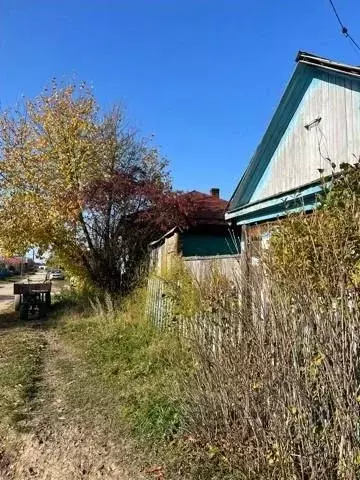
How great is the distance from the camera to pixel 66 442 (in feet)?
15.6

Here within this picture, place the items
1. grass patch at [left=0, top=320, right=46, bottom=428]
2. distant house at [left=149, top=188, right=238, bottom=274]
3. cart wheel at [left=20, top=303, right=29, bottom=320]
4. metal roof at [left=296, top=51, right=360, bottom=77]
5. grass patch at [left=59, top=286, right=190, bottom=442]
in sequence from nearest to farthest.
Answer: grass patch at [left=59, top=286, right=190, bottom=442], grass patch at [left=0, top=320, right=46, bottom=428], metal roof at [left=296, top=51, right=360, bottom=77], distant house at [left=149, top=188, right=238, bottom=274], cart wheel at [left=20, top=303, right=29, bottom=320]

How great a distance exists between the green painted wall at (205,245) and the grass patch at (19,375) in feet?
14.5

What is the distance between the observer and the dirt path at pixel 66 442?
4.14 m

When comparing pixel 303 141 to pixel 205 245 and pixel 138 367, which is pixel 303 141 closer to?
pixel 138 367

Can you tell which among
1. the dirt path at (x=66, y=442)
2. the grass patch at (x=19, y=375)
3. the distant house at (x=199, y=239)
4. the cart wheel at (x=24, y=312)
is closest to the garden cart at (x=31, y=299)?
the cart wheel at (x=24, y=312)

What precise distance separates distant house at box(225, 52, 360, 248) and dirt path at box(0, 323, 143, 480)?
9.93 ft

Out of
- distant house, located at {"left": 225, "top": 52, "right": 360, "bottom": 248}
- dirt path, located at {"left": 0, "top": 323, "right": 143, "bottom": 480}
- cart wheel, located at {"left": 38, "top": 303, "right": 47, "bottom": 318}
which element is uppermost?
distant house, located at {"left": 225, "top": 52, "right": 360, "bottom": 248}

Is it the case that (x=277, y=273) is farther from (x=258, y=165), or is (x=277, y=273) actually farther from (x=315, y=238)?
(x=258, y=165)

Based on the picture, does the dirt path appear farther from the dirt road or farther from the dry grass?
the dry grass

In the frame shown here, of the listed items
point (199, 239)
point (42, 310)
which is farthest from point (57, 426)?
point (42, 310)

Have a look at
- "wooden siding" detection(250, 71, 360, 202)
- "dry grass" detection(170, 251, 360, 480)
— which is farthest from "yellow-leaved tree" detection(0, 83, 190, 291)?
"dry grass" detection(170, 251, 360, 480)

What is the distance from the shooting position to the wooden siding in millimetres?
7070

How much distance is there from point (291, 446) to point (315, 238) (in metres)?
1.47

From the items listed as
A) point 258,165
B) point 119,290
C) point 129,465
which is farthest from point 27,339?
point 129,465
